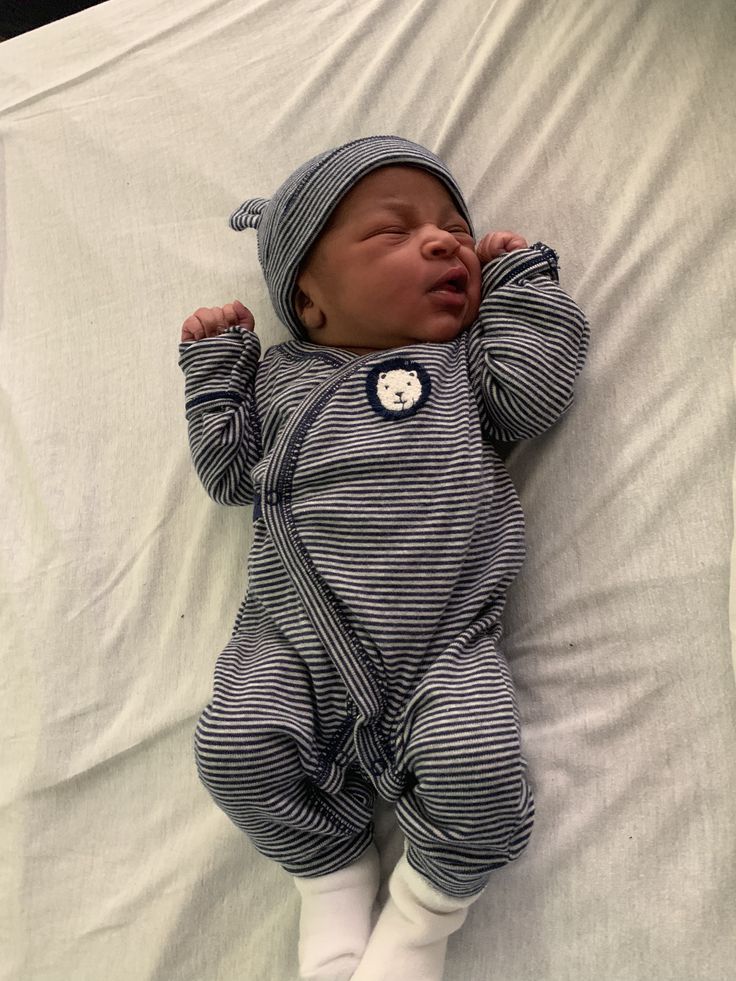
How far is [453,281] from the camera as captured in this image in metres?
0.95

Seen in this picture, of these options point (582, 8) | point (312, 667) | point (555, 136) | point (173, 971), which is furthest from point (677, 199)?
point (173, 971)

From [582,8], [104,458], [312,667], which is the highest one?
[582,8]

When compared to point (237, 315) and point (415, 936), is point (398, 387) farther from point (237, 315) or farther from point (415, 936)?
point (415, 936)

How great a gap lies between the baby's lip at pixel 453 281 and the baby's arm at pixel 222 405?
0.26 metres

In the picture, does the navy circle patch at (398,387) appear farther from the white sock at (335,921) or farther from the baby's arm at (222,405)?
the white sock at (335,921)

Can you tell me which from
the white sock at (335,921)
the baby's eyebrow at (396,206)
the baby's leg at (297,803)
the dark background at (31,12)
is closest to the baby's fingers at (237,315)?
the baby's eyebrow at (396,206)

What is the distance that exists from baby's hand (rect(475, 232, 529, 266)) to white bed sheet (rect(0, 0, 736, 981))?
8 cm

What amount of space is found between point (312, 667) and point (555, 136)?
0.80 meters

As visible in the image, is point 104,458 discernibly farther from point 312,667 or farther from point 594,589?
point 594,589

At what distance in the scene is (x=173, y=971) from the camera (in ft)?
2.78

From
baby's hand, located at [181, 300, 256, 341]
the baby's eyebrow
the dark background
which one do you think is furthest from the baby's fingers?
the dark background

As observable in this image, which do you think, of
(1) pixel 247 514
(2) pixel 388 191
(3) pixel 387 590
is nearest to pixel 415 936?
(3) pixel 387 590

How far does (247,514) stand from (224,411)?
0.15m

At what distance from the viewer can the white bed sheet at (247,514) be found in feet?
2.60
